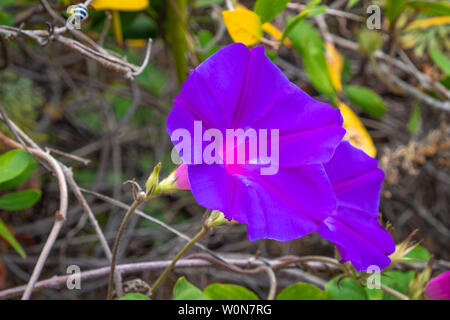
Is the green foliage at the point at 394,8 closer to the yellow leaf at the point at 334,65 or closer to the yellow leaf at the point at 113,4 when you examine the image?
the yellow leaf at the point at 334,65

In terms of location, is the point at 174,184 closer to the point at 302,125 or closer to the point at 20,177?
the point at 302,125

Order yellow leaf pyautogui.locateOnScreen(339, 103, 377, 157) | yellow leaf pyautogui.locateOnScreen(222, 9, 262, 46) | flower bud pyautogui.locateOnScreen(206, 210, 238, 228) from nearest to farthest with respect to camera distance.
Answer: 1. flower bud pyautogui.locateOnScreen(206, 210, 238, 228)
2. yellow leaf pyautogui.locateOnScreen(222, 9, 262, 46)
3. yellow leaf pyautogui.locateOnScreen(339, 103, 377, 157)

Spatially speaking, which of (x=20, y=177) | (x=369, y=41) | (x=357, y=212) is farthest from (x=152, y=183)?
(x=369, y=41)

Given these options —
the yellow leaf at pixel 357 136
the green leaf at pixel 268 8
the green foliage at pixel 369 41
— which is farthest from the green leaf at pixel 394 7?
the green leaf at pixel 268 8

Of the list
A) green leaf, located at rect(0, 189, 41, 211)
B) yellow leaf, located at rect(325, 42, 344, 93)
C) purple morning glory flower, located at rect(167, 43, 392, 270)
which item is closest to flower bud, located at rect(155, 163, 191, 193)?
purple morning glory flower, located at rect(167, 43, 392, 270)

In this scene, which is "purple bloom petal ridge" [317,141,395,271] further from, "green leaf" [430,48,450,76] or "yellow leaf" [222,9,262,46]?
"green leaf" [430,48,450,76]
